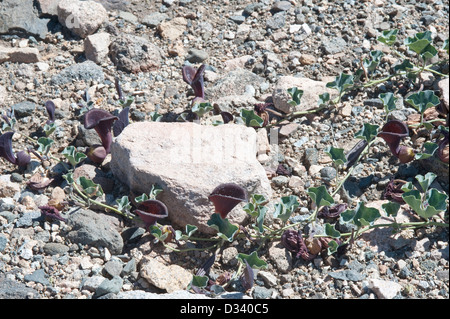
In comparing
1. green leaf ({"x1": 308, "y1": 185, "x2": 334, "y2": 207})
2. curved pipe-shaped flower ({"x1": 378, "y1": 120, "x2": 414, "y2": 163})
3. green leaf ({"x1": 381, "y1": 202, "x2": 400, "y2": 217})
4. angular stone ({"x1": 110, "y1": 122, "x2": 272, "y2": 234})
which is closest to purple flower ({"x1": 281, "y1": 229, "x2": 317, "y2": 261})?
green leaf ({"x1": 308, "y1": 185, "x2": 334, "y2": 207})

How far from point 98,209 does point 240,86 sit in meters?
1.42

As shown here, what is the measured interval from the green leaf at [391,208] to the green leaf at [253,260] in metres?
0.76

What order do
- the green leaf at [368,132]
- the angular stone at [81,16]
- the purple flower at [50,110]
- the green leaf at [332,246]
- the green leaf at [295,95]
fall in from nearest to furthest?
1. the green leaf at [332,246]
2. the green leaf at [368,132]
3. the green leaf at [295,95]
4. the purple flower at [50,110]
5. the angular stone at [81,16]

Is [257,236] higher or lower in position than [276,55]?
lower

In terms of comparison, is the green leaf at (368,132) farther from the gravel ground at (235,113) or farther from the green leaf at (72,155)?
the green leaf at (72,155)

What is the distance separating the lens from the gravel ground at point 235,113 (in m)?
3.23

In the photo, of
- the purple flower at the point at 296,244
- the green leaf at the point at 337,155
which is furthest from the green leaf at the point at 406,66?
the purple flower at the point at 296,244

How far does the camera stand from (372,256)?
3295 mm

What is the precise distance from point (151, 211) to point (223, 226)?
46 cm

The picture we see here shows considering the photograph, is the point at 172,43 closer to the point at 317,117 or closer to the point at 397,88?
the point at 317,117

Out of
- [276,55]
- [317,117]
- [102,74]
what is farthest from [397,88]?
[102,74]

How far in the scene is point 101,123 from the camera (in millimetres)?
3848

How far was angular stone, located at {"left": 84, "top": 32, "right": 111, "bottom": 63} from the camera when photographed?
4.59 metres

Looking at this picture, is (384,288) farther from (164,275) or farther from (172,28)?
(172,28)
